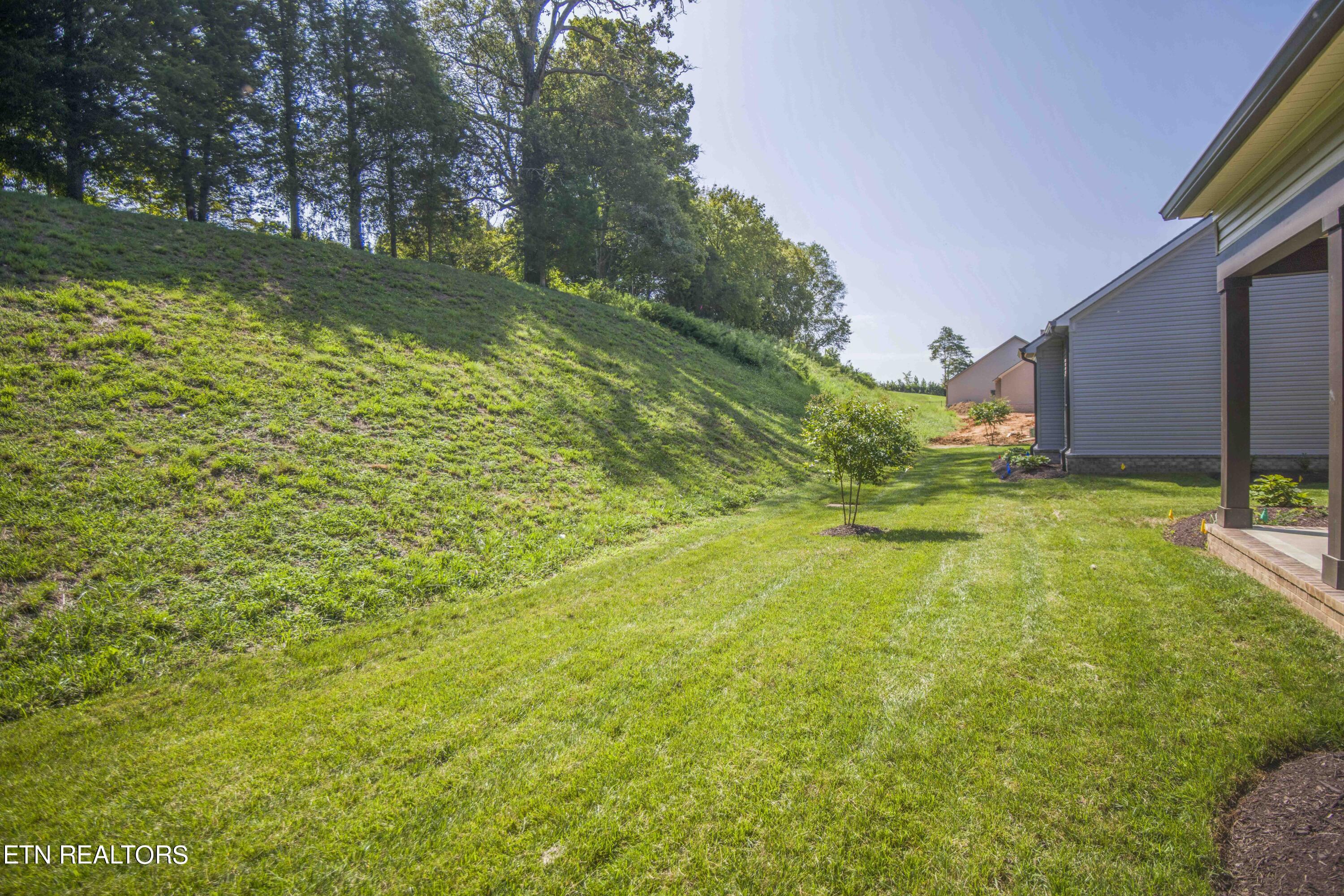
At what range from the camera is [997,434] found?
24203 millimetres

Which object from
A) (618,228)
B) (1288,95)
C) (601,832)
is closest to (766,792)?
(601,832)

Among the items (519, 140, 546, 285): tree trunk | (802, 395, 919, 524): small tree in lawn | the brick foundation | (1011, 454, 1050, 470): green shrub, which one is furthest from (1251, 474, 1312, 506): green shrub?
(519, 140, 546, 285): tree trunk

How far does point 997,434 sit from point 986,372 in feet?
58.0

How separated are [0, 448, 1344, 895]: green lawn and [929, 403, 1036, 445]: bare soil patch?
20.0 m

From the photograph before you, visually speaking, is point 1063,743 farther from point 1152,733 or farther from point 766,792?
point 766,792

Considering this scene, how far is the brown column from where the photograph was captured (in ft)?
18.8

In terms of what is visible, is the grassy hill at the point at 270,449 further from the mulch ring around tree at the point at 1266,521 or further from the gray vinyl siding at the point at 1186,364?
the gray vinyl siding at the point at 1186,364

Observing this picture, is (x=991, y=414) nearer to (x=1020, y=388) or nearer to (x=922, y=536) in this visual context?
(x=1020, y=388)

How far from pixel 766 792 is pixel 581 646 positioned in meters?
2.16

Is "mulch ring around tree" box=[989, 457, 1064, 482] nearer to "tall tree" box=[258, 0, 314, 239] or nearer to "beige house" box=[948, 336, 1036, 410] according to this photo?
"tall tree" box=[258, 0, 314, 239]

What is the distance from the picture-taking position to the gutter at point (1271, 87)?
3367mm

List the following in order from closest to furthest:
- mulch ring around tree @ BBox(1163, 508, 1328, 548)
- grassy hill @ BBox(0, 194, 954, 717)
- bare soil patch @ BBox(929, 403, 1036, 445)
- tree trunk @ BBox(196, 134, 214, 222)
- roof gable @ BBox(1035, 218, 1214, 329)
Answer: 1. grassy hill @ BBox(0, 194, 954, 717)
2. mulch ring around tree @ BBox(1163, 508, 1328, 548)
3. roof gable @ BBox(1035, 218, 1214, 329)
4. tree trunk @ BBox(196, 134, 214, 222)
5. bare soil patch @ BBox(929, 403, 1036, 445)

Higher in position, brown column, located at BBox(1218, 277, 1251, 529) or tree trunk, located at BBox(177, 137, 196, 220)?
tree trunk, located at BBox(177, 137, 196, 220)

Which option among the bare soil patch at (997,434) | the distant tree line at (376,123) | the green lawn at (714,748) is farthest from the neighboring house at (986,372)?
the green lawn at (714,748)
